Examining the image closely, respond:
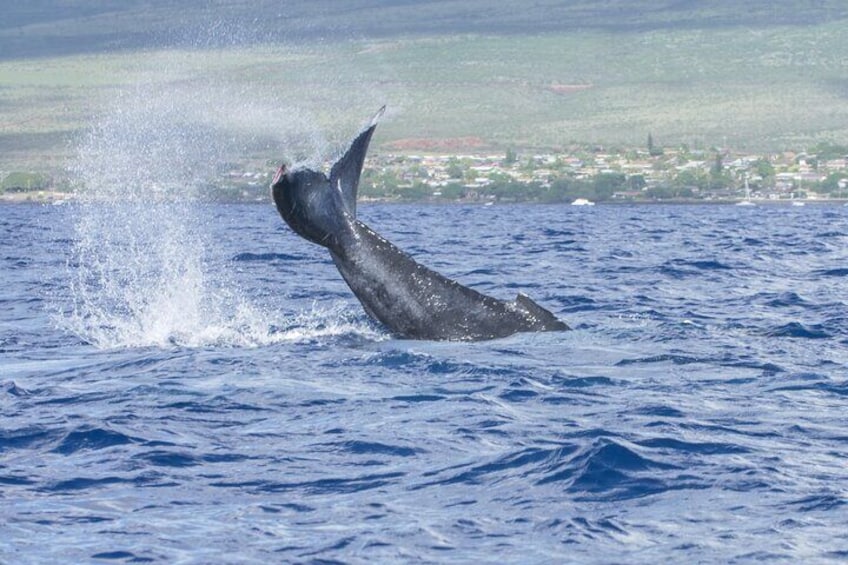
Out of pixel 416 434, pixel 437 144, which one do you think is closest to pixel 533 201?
pixel 437 144

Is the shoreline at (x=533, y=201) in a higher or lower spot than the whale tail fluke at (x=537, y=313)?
lower

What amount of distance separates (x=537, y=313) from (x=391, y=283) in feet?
4.61

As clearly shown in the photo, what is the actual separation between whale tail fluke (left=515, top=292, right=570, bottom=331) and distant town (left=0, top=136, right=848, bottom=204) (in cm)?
9669

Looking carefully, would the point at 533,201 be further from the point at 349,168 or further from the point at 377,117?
the point at 377,117

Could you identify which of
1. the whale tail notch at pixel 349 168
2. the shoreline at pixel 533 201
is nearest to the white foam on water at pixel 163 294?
the whale tail notch at pixel 349 168

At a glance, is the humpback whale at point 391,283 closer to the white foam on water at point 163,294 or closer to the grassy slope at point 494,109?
the white foam on water at point 163,294

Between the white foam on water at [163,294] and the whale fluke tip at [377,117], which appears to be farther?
the white foam on water at [163,294]

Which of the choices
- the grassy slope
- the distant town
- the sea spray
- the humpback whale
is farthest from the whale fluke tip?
the grassy slope

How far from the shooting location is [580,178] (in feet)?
416

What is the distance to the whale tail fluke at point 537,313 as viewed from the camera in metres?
15.2

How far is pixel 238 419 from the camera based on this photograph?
11.7 meters

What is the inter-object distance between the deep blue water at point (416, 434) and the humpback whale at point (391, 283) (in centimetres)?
28

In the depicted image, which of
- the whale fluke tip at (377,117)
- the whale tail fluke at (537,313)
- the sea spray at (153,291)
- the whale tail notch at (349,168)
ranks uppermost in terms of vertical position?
the whale fluke tip at (377,117)

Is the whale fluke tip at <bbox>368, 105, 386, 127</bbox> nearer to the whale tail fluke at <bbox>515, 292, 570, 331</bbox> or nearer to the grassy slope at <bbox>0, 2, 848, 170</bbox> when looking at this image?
the whale tail fluke at <bbox>515, 292, 570, 331</bbox>
